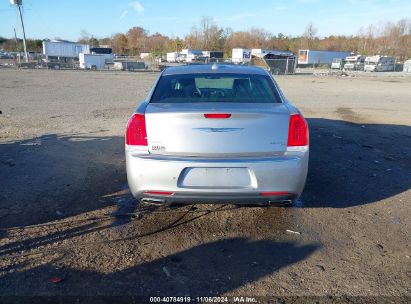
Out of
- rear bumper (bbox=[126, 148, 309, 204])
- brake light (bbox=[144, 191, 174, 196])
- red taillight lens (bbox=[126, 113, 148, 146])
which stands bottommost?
brake light (bbox=[144, 191, 174, 196])

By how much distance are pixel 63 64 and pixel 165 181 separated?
49322mm

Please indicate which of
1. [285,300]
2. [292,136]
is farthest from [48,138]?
[285,300]

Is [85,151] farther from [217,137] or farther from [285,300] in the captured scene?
[285,300]

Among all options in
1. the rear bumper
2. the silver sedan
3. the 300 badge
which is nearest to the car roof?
the silver sedan

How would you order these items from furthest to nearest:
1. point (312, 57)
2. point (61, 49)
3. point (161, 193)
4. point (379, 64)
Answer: point (312, 57) < point (379, 64) < point (61, 49) < point (161, 193)

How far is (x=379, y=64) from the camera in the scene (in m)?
58.6

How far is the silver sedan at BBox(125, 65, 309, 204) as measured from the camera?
325 centimetres

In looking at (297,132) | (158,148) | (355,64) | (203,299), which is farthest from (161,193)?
(355,64)

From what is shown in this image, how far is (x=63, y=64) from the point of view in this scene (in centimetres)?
4700

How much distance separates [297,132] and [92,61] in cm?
4868

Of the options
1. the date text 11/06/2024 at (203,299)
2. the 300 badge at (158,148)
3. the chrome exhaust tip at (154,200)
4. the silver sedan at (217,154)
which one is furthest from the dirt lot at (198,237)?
the 300 badge at (158,148)

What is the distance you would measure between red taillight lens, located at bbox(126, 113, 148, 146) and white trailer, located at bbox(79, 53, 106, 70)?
47.2m

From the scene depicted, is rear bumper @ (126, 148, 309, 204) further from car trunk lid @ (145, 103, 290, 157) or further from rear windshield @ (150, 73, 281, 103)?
rear windshield @ (150, 73, 281, 103)

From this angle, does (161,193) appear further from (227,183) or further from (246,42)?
(246,42)
